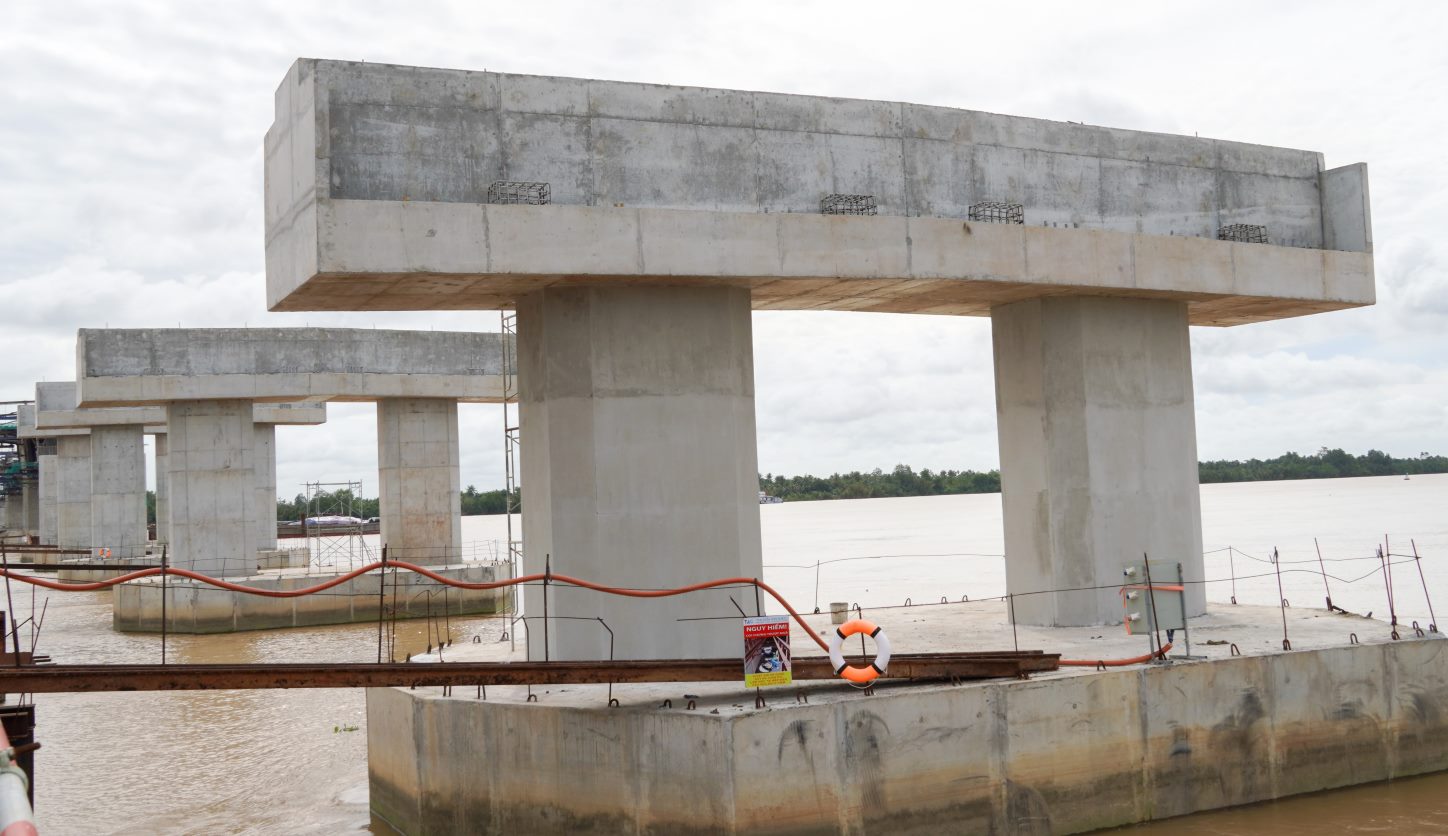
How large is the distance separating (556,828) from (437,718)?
179 centimetres

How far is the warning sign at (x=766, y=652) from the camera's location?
41.3 ft

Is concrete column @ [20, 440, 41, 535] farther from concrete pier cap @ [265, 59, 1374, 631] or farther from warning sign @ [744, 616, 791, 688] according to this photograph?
warning sign @ [744, 616, 791, 688]

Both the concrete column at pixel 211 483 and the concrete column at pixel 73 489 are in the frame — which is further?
the concrete column at pixel 73 489

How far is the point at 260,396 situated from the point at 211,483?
350 cm

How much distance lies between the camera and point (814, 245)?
14953mm

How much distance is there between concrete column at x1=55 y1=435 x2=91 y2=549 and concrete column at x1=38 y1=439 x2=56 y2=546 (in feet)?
43.5

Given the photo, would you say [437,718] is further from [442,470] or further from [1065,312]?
[442,470]

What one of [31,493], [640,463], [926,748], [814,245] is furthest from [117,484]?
[926,748]

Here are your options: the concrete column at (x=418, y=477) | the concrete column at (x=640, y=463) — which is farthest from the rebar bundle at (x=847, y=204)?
the concrete column at (x=418, y=477)

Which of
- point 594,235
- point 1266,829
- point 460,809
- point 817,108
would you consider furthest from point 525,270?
point 1266,829

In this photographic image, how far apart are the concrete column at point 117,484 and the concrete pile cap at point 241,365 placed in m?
17.9

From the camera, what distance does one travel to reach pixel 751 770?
11812 mm

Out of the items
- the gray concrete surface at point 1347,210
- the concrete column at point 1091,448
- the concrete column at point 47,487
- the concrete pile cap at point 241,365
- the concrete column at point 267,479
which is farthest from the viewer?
the concrete column at point 47,487

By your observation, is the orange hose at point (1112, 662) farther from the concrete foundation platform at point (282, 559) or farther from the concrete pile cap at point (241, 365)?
the concrete foundation platform at point (282, 559)
